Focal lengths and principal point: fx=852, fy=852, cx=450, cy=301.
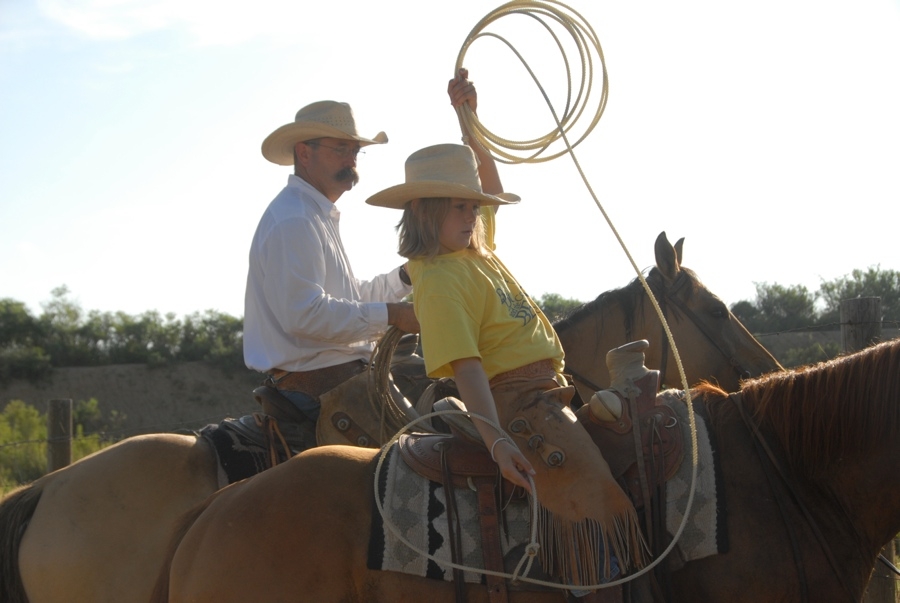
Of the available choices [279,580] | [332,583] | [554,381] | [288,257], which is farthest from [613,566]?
[288,257]

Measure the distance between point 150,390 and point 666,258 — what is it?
2251 cm

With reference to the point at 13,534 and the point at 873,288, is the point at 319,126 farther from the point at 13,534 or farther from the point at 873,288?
the point at 873,288

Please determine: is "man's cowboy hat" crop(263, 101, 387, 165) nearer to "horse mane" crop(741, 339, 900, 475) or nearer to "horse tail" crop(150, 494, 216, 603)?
"horse tail" crop(150, 494, 216, 603)

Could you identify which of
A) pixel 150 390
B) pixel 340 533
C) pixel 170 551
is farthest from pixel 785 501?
pixel 150 390

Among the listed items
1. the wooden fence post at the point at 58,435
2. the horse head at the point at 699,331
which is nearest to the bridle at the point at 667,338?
the horse head at the point at 699,331

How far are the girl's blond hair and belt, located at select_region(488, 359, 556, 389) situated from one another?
1.57ft

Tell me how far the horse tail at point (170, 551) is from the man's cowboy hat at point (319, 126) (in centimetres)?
228

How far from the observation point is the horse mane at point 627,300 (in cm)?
523

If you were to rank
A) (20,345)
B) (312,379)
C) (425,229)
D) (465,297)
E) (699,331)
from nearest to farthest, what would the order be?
1. (465,297)
2. (425,229)
3. (312,379)
4. (699,331)
5. (20,345)

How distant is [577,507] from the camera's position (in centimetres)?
279

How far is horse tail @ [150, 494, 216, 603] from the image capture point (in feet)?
9.75

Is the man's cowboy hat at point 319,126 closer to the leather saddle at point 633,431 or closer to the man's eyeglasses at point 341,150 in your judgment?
the man's eyeglasses at point 341,150

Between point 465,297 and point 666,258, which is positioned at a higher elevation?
point 666,258

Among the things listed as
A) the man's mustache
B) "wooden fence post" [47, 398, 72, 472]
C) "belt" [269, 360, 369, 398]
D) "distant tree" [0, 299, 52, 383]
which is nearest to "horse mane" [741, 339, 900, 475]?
"belt" [269, 360, 369, 398]
